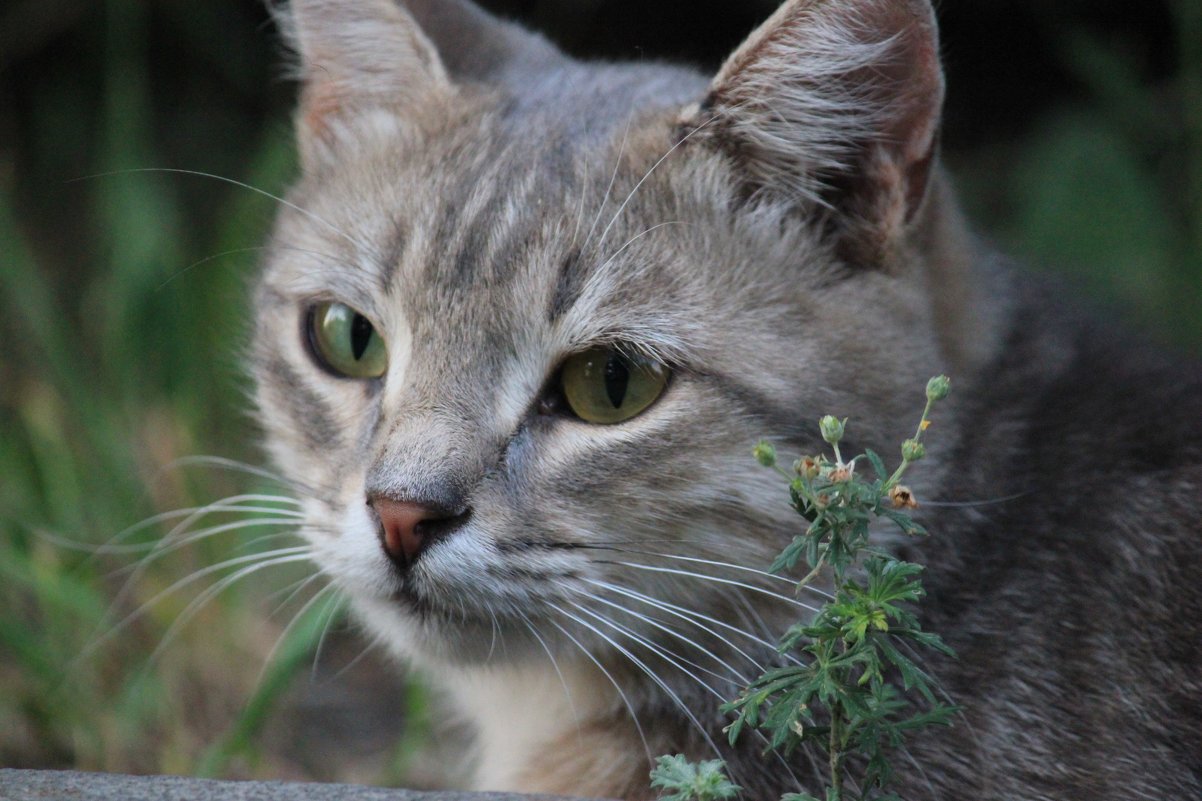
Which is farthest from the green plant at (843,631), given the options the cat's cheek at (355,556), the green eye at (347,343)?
the green eye at (347,343)

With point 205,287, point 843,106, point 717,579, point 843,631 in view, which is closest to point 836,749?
point 843,631

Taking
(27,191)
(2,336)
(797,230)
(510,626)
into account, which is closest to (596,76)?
(797,230)

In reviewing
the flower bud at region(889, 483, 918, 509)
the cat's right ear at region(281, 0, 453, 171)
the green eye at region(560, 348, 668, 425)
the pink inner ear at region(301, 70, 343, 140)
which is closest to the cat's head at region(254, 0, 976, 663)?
the green eye at region(560, 348, 668, 425)

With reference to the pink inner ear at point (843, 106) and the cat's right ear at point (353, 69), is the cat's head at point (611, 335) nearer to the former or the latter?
the pink inner ear at point (843, 106)

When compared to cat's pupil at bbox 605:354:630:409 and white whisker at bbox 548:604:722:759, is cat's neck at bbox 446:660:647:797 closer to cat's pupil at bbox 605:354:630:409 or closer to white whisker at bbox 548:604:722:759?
white whisker at bbox 548:604:722:759

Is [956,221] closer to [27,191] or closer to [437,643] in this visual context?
[437,643]

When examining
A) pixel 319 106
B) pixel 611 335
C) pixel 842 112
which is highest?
pixel 842 112

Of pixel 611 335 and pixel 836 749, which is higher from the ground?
pixel 611 335

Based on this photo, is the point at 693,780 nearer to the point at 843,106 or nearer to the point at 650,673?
the point at 650,673
